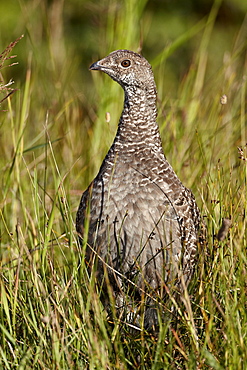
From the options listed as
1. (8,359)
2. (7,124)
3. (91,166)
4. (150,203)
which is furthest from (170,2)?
(8,359)

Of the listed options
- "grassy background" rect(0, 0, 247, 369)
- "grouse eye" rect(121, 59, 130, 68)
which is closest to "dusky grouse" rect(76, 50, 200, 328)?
"grouse eye" rect(121, 59, 130, 68)

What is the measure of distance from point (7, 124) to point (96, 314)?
265cm

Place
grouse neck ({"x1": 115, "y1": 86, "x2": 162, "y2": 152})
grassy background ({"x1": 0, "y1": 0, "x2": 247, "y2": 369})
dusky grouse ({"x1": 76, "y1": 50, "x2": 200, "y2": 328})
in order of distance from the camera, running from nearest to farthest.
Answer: grassy background ({"x1": 0, "y1": 0, "x2": 247, "y2": 369})
dusky grouse ({"x1": 76, "y1": 50, "x2": 200, "y2": 328})
grouse neck ({"x1": 115, "y1": 86, "x2": 162, "y2": 152})

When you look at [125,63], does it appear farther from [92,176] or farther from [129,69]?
[92,176]

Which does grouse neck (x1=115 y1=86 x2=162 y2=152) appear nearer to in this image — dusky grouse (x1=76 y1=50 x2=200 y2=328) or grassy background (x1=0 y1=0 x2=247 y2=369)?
dusky grouse (x1=76 y1=50 x2=200 y2=328)

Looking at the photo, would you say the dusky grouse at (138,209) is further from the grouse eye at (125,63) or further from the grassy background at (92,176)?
the grassy background at (92,176)

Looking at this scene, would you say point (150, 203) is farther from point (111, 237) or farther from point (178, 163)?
point (178, 163)

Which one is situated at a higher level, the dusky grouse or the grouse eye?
the grouse eye

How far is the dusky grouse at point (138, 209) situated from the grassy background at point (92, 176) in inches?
5.5

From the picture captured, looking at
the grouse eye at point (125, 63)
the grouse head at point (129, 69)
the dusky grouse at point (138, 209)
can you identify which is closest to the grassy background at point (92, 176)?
the dusky grouse at point (138, 209)

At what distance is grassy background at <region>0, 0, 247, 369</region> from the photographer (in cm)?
198

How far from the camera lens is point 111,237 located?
254 centimetres

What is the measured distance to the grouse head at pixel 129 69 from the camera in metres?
2.76

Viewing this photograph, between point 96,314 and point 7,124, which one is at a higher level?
point 7,124
